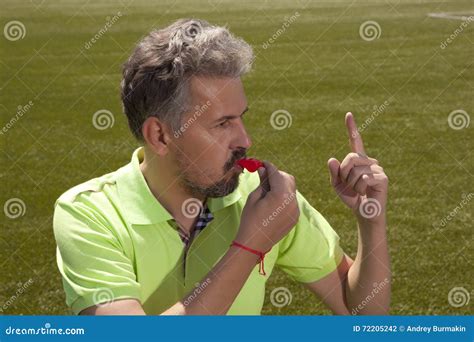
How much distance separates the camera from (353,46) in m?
20.2

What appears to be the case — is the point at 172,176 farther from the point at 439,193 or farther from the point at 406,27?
the point at 406,27

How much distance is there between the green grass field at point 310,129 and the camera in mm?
7098

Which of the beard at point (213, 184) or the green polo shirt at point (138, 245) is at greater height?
the beard at point (213, 184)

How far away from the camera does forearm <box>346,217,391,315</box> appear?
294 cm

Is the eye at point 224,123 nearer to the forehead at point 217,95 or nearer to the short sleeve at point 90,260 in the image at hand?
the forehead at point 217,95

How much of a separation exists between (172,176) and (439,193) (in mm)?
6416

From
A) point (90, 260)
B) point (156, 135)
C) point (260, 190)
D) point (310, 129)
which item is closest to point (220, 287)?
point (260, 190)

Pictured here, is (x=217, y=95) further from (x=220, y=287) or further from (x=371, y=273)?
(x=371, y=273)

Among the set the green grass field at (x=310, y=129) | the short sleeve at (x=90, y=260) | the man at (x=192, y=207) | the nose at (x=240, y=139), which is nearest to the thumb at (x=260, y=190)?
the man at (x=192, y=207)

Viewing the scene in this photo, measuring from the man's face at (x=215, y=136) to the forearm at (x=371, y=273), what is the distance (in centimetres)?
47

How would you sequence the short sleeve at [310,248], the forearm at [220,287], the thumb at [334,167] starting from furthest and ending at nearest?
the short sleeve at [310,248] < the thumb at [334,167] < the forearm at [220,287]

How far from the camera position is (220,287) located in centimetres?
266

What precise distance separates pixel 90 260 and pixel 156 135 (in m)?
0.52

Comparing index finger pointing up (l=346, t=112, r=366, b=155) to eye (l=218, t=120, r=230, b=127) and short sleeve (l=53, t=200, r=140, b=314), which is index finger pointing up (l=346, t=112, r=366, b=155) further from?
short sleeve (l=53, t=200, r=140, b=314)
